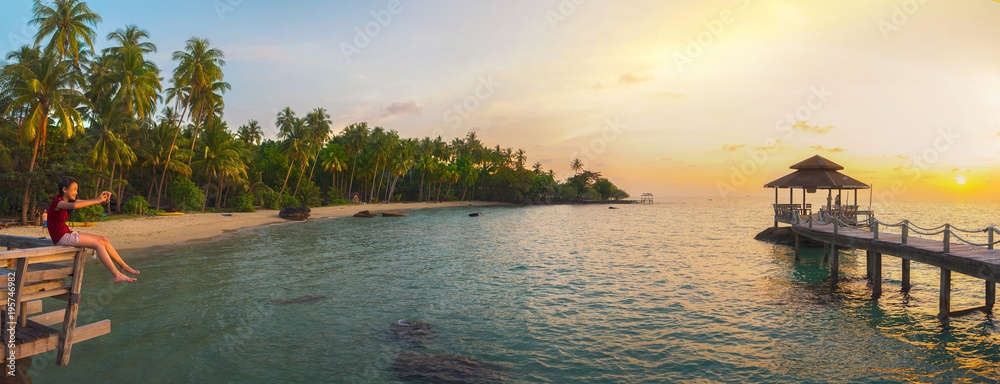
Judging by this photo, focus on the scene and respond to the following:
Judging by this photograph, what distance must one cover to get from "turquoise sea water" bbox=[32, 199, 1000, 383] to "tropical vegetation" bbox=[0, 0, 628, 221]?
12.3 m

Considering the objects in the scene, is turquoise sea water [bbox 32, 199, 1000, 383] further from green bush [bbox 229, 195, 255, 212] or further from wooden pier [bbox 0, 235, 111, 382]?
green bush [bbox 229, 195, 255, 212]

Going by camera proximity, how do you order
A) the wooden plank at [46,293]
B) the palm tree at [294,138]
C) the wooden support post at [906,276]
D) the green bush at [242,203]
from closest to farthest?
the wooden plank at [46,293] → the wooden support post at [906,276] → the green bush at [242,203] → the palm tree at [294,138]

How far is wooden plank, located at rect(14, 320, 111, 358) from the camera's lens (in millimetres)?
4879

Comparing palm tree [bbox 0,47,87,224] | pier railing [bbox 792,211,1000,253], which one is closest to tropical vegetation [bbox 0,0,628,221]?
palm tree [bbox 0,47,87,224]

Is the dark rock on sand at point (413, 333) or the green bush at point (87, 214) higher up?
the green bush at point (87, 214)

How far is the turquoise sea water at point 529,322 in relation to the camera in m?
8.66

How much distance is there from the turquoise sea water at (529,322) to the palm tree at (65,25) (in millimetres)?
20882

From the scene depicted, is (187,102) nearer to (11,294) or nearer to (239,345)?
(239,345)

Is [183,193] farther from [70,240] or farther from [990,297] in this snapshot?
[990,297]

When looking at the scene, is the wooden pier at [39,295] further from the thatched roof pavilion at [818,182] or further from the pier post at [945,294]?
the thatched roof pavilion at [818,182]

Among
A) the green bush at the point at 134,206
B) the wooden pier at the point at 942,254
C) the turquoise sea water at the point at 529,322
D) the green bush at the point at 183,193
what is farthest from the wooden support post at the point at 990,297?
the green bush at the point at 183,193

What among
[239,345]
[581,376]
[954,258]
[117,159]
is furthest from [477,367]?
[117,159]

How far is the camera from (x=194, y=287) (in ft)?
48.4

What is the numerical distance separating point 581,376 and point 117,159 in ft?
122
